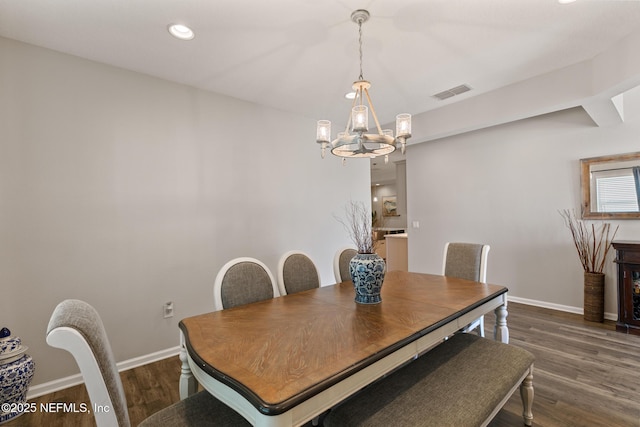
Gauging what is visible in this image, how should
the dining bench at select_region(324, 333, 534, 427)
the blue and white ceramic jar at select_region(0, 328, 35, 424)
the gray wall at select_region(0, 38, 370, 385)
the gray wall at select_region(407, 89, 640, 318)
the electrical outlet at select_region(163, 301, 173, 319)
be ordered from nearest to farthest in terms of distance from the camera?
the dining bench at select_region(324, 333, 534, 427), the blue and white ceramic jar at select_region(0, 328, 35, 424), the gray wall at select_region(0, 38, 370, 385), the electrical outlet at select_region(163, 301, 173, 319), the gray wall at select_region(407, 89, 640, 318)

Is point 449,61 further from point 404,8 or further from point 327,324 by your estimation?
point 327,324

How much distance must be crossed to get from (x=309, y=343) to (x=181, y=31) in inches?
90.6

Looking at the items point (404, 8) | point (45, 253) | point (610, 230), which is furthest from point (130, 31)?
point (610, 230)

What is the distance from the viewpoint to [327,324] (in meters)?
1.51

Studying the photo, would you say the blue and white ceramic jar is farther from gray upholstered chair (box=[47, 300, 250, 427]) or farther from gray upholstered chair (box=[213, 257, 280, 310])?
gray upholstered chair (box=[47, 300, 250, 427])

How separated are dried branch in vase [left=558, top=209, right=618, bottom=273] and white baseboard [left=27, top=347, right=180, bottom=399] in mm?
4674

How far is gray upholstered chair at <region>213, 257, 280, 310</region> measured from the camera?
1.87 meters

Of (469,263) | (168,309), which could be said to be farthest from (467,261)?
(168,309)

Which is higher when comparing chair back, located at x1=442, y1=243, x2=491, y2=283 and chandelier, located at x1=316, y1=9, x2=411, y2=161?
chandelier, located at x1=316, y1=9, x2=411, y2=161

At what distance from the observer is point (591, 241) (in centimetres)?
354

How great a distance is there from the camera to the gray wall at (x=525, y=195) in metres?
3.54

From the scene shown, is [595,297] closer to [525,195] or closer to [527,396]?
[525,195]

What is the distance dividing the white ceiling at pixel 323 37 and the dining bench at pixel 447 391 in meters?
2.19

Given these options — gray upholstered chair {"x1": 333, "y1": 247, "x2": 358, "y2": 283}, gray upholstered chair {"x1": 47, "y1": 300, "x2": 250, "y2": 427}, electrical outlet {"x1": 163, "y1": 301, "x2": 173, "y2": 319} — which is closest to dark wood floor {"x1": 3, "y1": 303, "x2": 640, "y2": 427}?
electrical outlet {"x1": 163, "y1": 301, "x2": 173, "y2": 319}
